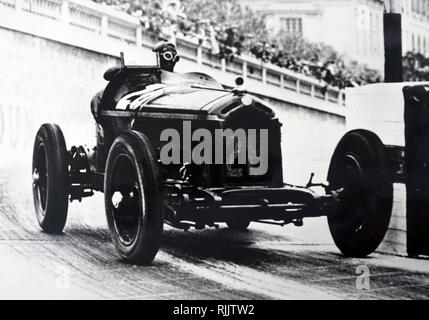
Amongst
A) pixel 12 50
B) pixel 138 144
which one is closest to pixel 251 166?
pixel 138 144

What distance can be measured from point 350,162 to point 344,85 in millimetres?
681

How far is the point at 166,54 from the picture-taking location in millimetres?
4414

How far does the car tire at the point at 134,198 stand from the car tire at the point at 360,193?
3.00ft

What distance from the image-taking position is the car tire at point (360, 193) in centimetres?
413

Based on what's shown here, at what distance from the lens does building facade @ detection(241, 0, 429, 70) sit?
15.0 feet

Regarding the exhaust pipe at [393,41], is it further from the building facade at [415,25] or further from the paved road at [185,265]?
the paved road at [185,265]

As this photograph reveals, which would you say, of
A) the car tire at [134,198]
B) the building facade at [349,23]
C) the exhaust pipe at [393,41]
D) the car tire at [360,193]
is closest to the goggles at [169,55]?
the building facade at [349,23]

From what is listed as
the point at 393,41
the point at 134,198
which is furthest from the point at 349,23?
the point at 134,198

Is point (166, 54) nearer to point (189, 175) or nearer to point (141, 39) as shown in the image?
point (141, 39)

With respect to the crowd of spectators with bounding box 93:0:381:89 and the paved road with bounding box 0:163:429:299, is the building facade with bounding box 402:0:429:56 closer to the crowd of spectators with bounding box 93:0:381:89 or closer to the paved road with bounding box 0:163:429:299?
the crowd of spectators with bounding box 93:0:381:89

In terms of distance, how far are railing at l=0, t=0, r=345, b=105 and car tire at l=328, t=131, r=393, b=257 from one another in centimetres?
57

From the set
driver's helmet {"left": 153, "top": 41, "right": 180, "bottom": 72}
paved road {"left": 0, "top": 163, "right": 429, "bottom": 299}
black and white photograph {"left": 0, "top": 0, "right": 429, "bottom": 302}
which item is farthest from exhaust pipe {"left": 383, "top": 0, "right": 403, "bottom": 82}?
driver's helmet {"left": 153, "top": 41, "right": 180, "bottom": 72}

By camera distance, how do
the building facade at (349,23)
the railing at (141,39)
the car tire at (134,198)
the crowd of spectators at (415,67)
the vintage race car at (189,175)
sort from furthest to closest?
the crowd of spectators at (415,67) < the building facade at (349,23) < the railing at (141,39) < the vintage race car at (189,175) < the car tire at (134,198)

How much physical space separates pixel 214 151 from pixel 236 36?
2.82 ft
